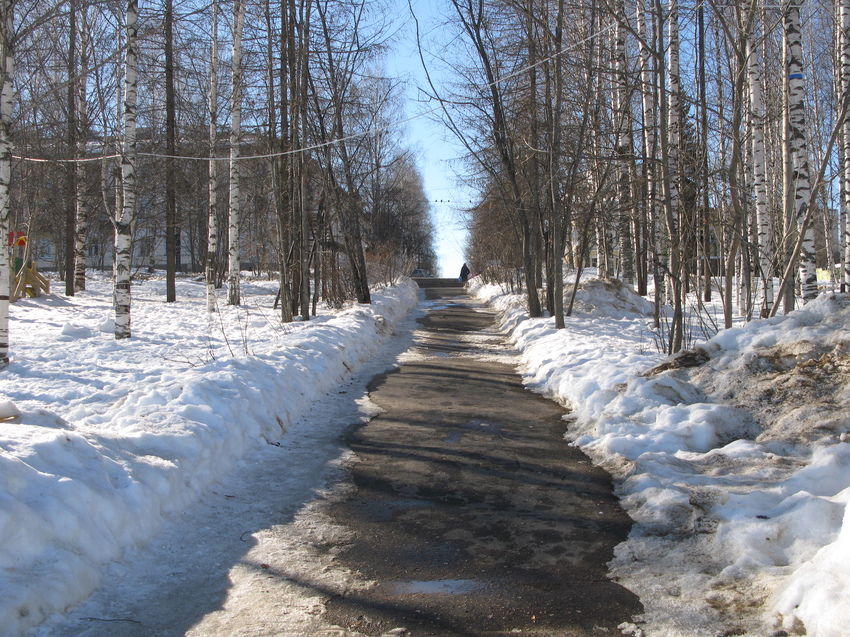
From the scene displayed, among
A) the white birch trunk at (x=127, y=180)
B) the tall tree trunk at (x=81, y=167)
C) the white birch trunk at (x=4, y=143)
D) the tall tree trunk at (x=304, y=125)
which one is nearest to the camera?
the white birch trunk at (x=4, y=143)

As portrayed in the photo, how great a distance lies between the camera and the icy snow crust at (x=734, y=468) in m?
2.81

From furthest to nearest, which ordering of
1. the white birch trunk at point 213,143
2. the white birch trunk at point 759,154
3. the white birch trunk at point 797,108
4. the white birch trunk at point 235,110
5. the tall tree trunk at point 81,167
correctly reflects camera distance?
the tall tree trunk at point 81,167, the white birch trunk at point 213,143, the white birch trunk at point 235,110, the white birch trunk at point 759,154, the white birch trunk at point 797,108

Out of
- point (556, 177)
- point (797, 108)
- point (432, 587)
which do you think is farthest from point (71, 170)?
point (432, 587)

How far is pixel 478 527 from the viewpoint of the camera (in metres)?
4.04

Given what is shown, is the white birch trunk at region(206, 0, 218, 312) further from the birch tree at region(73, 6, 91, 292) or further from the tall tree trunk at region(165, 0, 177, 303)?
the birch tree at region(73, 6, 91, 292)

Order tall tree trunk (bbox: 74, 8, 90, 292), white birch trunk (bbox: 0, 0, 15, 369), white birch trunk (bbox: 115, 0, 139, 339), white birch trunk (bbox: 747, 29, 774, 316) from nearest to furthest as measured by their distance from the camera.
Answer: white birch trunk (bbox: 0, 0, 15, 369) < white birch trunk (bbox: 115, 0, 139, 339) < white birch trunk (bbox: 747, 29, 774, 316) < tall tree trunk (bbox: 74, 8, 90, 292)

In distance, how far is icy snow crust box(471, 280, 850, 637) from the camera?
281cm

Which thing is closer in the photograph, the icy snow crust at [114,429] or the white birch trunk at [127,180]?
the icy snow crust at [114,429]

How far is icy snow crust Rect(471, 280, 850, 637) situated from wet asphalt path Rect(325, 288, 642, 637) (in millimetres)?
236

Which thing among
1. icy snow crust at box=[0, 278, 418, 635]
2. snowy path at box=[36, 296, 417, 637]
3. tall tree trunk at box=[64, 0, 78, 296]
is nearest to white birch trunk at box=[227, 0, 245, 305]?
tall tree trunk at box=[64, 0, 78, 296]

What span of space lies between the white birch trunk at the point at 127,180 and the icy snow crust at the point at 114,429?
2.12 ft

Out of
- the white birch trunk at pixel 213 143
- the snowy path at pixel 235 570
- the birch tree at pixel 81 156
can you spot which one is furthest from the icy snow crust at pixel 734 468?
the birch tree at pixel 81 156

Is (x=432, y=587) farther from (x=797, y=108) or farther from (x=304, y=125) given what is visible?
(x=304, y=125)

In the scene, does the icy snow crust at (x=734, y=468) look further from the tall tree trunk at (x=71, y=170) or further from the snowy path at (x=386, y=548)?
the tall tree trunk at (x=71, y=170)
